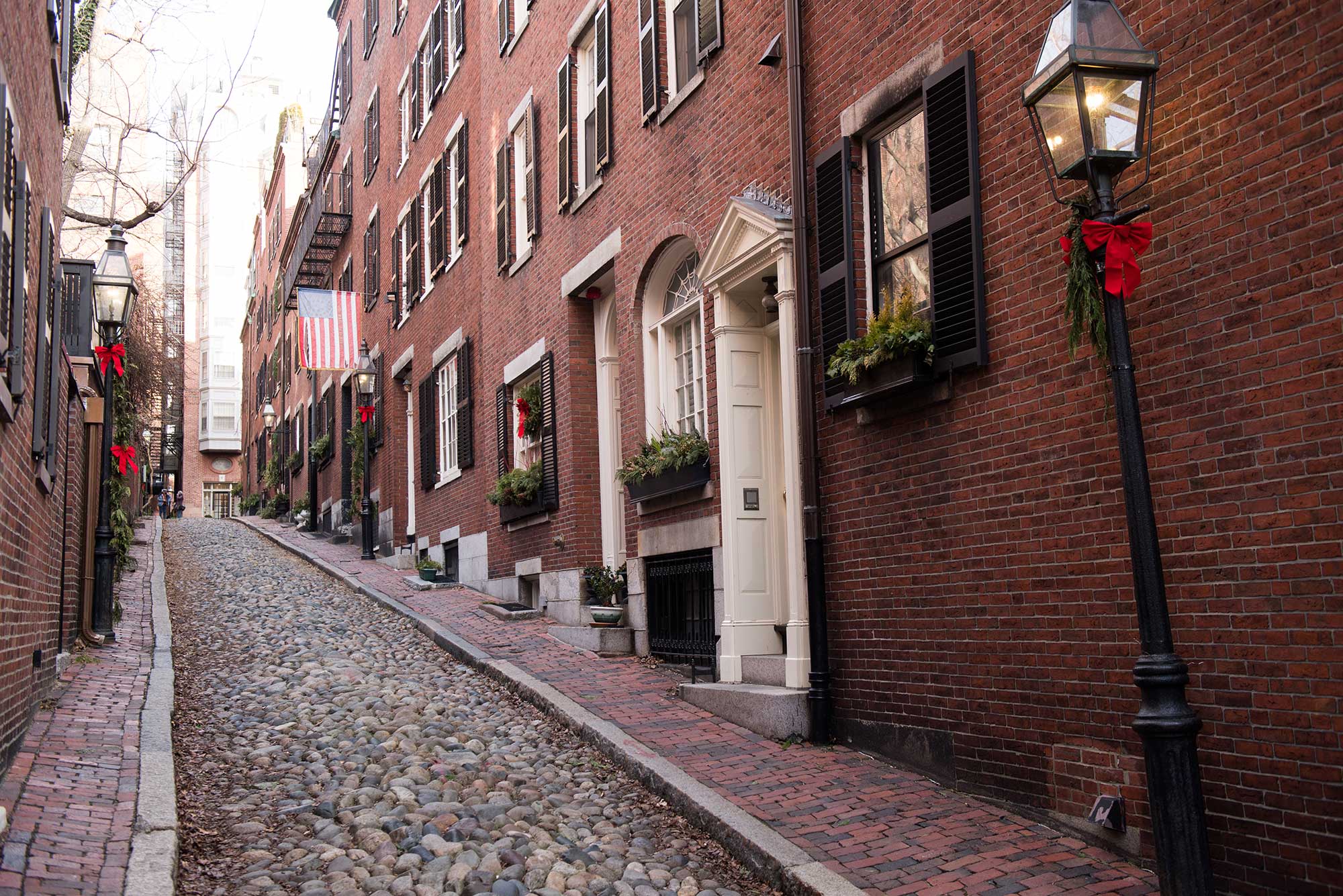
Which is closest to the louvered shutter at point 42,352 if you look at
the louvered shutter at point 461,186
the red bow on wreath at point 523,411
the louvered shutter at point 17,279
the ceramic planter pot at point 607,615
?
the louvered shutter at point 17,279

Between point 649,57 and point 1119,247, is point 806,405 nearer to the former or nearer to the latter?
point 1119,247

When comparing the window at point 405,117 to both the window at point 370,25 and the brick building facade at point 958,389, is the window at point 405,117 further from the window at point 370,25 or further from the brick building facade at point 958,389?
the brick building facade at point 958,389

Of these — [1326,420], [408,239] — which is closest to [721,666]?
[1326,420]

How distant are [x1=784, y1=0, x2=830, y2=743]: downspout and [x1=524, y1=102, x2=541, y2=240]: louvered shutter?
262 inches

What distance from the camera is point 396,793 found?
702cm

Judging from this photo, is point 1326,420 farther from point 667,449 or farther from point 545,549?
point 545,549

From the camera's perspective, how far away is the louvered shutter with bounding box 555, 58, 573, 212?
548 inches

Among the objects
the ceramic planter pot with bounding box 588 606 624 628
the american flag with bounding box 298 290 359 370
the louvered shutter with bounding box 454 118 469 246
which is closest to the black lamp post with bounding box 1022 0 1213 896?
the ceramic planter pot with bounding box 588 606 624 628

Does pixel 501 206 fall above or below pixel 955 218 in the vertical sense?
above

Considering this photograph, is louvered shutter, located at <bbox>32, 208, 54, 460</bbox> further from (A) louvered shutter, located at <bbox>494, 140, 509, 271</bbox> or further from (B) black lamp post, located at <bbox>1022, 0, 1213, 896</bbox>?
(A) louvered shutter, located at <bbox>494, 140, 509, 271</bbox>

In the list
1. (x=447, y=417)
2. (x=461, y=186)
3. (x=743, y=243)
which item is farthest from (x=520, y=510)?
(x=743, y=243)

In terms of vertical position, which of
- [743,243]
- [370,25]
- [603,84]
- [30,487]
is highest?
[370,25]

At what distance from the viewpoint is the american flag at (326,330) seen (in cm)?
2292

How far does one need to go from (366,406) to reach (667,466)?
13.3 m
